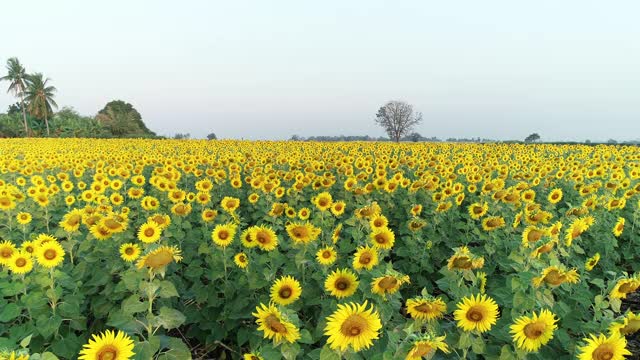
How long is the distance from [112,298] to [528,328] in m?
3.26

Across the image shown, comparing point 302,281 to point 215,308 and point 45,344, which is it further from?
point 45,344

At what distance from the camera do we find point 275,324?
2074mm

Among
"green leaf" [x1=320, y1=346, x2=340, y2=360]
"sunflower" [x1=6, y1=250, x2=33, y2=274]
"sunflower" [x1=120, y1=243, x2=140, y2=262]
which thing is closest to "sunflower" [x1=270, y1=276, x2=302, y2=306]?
"green leaf" [x1=320, y1=346, x2=340, y2=360]

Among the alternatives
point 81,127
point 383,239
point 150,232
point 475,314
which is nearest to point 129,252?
point 150,232

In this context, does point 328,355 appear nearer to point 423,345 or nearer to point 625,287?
point 423,345

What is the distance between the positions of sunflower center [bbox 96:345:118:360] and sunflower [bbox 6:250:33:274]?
6.08 feet

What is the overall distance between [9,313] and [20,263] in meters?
0.46

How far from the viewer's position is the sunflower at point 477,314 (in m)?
2.28

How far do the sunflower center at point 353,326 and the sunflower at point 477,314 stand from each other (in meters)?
0.63

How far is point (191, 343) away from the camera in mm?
4305

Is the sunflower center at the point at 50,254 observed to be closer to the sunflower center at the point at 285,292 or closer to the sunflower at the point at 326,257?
the sunflower center at the point at 285,292

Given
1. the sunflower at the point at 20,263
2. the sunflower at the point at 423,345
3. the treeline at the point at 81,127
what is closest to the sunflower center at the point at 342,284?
the sunflower at the point at 423,345

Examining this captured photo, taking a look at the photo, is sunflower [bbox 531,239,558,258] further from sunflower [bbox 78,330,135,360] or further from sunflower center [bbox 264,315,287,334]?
sunflower [bbox 78,330,135,360]

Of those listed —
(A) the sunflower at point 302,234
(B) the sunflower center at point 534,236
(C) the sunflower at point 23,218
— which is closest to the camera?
(B) the sunflower center at point 534,236
